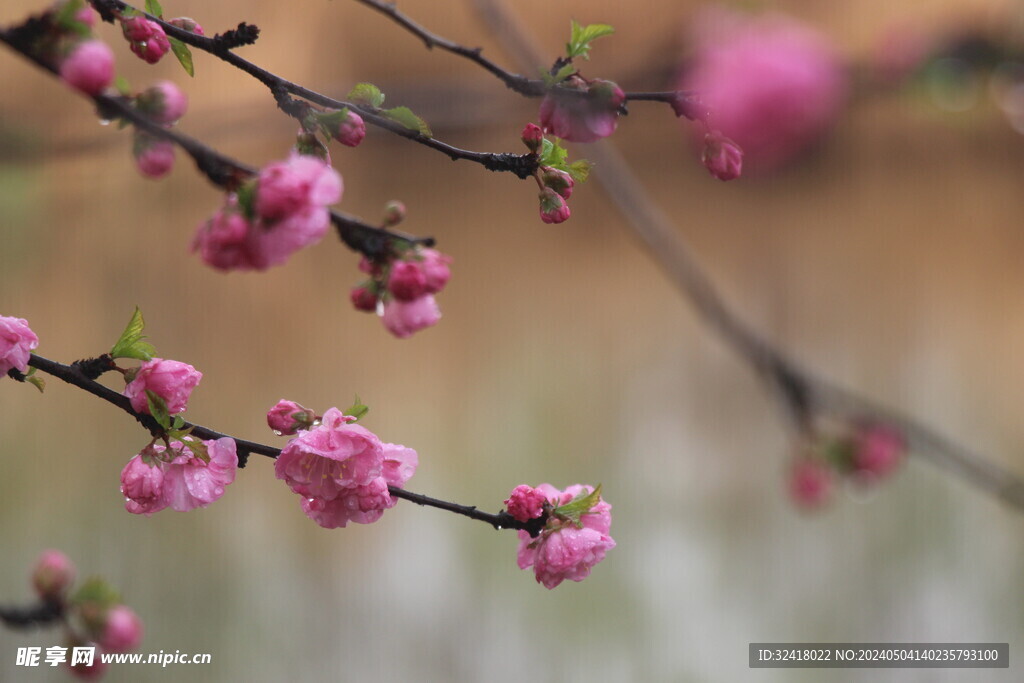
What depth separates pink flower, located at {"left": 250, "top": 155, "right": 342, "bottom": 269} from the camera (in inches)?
12.1

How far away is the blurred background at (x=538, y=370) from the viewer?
5.48 ft

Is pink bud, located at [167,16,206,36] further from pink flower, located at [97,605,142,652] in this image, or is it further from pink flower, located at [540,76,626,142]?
pink flower, located at [97,605,142,652]

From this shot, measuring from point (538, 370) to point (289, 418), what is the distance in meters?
1.44

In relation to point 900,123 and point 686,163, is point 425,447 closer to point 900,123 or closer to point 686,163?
point 686,163

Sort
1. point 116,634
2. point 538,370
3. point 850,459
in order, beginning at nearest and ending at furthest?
point 116,634 → point 850,459 → point 538,370

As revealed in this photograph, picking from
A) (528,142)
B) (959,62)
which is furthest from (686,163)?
(528,142)

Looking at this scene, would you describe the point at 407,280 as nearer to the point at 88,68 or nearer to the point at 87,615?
the point at 88,68

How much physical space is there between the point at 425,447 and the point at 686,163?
834 millimetres

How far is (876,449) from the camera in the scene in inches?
47.7

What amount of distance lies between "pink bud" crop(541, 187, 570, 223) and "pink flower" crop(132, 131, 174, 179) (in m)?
0.17

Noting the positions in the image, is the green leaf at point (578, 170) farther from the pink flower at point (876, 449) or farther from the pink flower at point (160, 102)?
the pink flower at point (876, 449)

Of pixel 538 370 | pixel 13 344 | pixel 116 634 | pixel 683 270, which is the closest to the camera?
pixel 13 344

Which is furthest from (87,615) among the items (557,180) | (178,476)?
(557,180)

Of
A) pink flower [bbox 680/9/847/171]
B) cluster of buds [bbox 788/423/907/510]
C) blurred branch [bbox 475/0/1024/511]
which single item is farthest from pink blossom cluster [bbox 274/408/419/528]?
cluster of buds [bbox 788/423/907/510]
